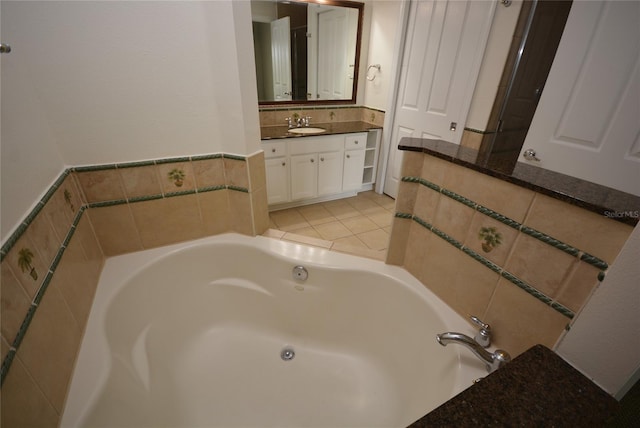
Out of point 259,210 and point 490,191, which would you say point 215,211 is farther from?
point 490,191

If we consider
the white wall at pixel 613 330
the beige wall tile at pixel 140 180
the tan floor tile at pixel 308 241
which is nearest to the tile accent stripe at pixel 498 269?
the white wall at pixel 613 330

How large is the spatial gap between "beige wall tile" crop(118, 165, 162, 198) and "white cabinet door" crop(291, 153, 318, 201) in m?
1.29

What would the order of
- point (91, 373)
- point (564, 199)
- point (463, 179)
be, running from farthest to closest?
point (463, 179)
point (91, 373)
point (564, 199)

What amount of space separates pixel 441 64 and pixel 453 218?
1601mm

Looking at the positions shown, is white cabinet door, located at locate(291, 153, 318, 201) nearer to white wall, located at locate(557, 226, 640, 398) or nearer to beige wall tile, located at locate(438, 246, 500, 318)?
beige wall tile, located at locate(438, 246, 500, 318)

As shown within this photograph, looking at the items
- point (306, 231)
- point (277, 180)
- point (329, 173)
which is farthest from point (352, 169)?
point (306, 231)

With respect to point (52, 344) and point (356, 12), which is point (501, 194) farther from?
point (356, 12)

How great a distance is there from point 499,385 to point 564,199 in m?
0.49

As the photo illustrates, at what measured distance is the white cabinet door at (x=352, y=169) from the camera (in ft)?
8.81

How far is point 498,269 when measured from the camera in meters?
0.90

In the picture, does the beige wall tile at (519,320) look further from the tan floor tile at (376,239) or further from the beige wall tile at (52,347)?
the beige wall tile at (52,347)

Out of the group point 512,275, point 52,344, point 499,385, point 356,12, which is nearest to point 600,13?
point 512,275

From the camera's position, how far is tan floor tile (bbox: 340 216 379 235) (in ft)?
7.32

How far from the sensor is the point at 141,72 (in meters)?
1.10
